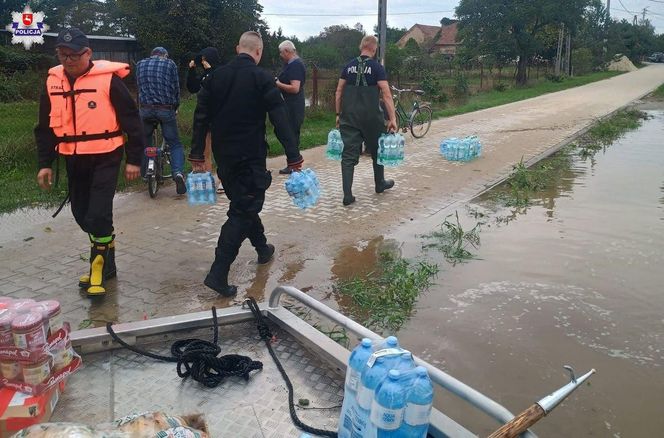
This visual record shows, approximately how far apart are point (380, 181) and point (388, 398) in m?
6.20

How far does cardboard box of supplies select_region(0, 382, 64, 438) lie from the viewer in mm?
2525

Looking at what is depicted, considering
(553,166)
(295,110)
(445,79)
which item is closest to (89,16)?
(445,79)

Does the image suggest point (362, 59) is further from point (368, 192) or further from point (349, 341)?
point (349, 341)

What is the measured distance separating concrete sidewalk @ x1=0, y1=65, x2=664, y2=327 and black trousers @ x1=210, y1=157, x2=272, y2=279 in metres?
0.37

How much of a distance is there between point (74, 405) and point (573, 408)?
2.72 meters

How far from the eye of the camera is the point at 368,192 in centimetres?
845

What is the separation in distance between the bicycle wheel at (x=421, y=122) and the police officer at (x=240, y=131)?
9.24m

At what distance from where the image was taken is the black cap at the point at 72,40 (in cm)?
426

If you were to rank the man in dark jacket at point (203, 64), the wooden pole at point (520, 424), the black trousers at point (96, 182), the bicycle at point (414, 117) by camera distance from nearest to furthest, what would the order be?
the wooden pole at point (520, 424)
the black trousers at point (96, 182)
the man in dark jacket at point (203, 64)
the bicycle at point (414, 117)

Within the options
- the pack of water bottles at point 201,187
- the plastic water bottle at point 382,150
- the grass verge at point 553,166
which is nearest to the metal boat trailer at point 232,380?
the pack of water bottles at point 201,187

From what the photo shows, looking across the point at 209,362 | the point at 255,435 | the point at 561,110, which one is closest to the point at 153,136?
the point at 209,362

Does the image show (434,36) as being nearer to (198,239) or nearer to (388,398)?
(198,239)

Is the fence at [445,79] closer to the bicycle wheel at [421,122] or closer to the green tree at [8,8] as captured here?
the bicycle wheel at [421,122]

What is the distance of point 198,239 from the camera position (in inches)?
249
